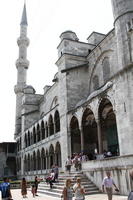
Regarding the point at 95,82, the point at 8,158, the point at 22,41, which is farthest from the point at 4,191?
the point at 22,41

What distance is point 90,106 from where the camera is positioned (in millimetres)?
19000

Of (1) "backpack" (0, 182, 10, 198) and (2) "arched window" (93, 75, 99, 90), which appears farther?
(2) "arched window" (93, 75, 99, 90)

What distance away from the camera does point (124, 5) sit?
16578mm

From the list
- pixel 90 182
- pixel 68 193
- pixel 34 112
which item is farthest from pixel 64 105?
pixel 34 112

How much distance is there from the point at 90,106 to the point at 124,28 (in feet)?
22.2

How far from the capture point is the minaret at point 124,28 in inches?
612

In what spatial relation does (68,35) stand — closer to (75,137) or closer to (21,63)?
(75,137)

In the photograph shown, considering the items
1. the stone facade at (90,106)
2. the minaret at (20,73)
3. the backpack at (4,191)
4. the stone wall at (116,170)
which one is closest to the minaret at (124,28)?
the stone facade at (90,106)

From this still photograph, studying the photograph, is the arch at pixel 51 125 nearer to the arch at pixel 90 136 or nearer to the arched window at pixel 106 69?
the arch at pixel 90 136

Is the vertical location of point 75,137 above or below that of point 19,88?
below

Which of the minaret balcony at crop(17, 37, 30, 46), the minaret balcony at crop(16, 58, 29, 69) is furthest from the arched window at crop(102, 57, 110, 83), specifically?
the minaret balcony at crop(17, 37, 30, 46)

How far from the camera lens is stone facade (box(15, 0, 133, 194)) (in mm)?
13984

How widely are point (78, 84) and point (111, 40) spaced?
6124 millimetres

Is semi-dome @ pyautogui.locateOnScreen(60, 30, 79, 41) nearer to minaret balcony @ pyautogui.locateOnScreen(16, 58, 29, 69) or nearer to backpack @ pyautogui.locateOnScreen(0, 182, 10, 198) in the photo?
minaret balcony @ pyautogui.locateOnScreen(16, 58, 29, 69)
